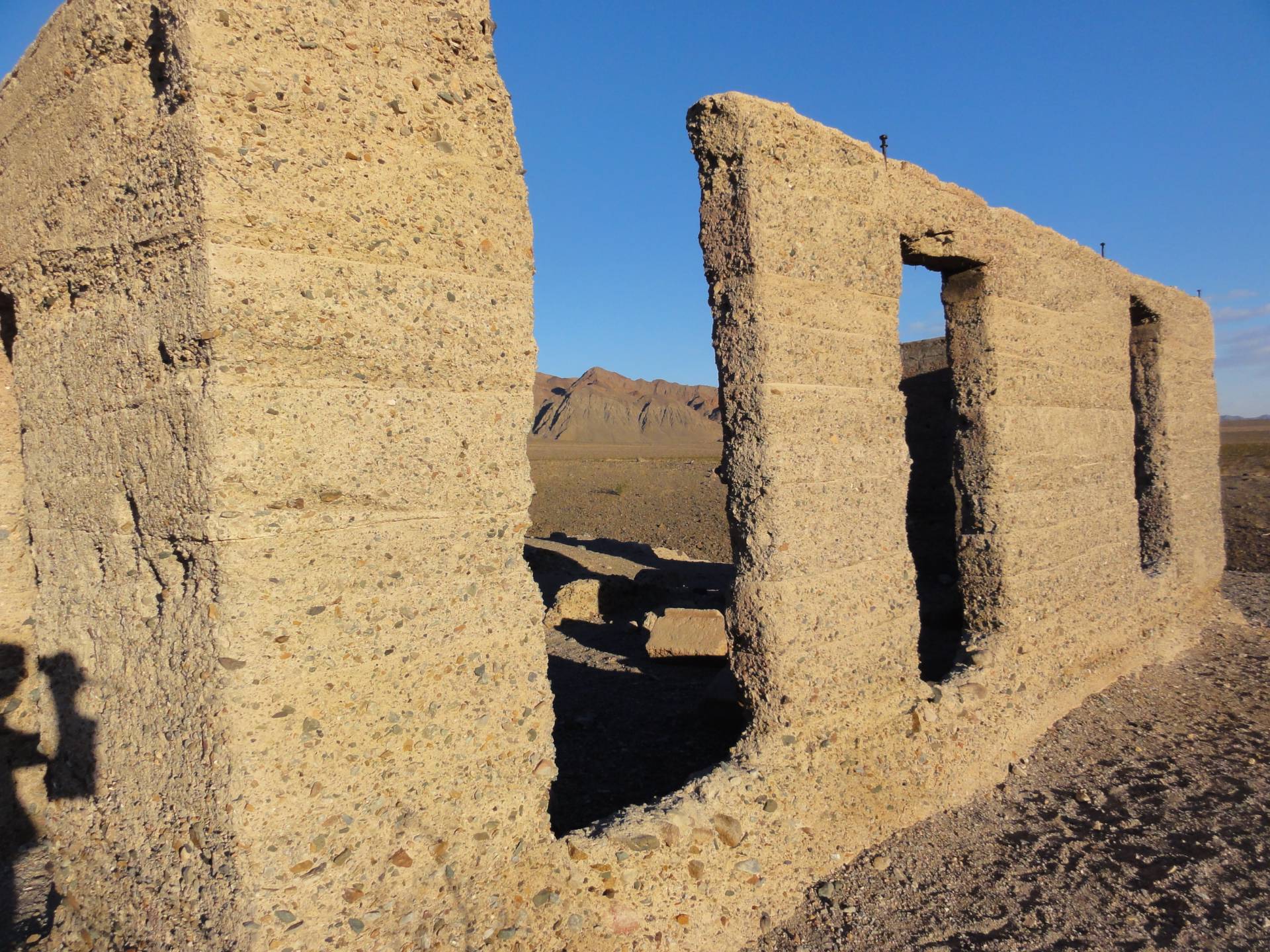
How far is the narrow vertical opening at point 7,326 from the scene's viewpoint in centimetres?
347

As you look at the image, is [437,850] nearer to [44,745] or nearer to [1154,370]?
[44,745]

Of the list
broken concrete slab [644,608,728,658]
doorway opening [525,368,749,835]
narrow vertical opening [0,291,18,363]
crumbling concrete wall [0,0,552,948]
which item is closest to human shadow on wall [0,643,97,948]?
crumbling concrete wall [0,0,552,948]

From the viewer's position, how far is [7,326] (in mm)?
3494

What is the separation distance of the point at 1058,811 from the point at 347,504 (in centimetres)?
402

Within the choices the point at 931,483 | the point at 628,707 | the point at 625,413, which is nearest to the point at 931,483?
the point at 931,483

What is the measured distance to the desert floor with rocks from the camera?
339cm

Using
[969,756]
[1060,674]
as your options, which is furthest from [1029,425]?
[969,756]

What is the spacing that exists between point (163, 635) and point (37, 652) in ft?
3.95

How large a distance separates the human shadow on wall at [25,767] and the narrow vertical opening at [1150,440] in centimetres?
773

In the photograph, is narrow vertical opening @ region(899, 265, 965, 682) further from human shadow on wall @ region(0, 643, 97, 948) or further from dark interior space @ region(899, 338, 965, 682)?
human shadow on wall @ region(0, 643, 97, 948)

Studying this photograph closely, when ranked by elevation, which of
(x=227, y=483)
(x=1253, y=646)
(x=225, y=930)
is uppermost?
(x=227, y=483)

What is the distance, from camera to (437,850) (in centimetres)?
253

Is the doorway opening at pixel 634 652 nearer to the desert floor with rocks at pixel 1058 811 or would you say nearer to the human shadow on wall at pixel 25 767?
the desert floor with rocks at pixel 1058 811

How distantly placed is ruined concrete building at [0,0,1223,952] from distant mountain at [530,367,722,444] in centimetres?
7894
